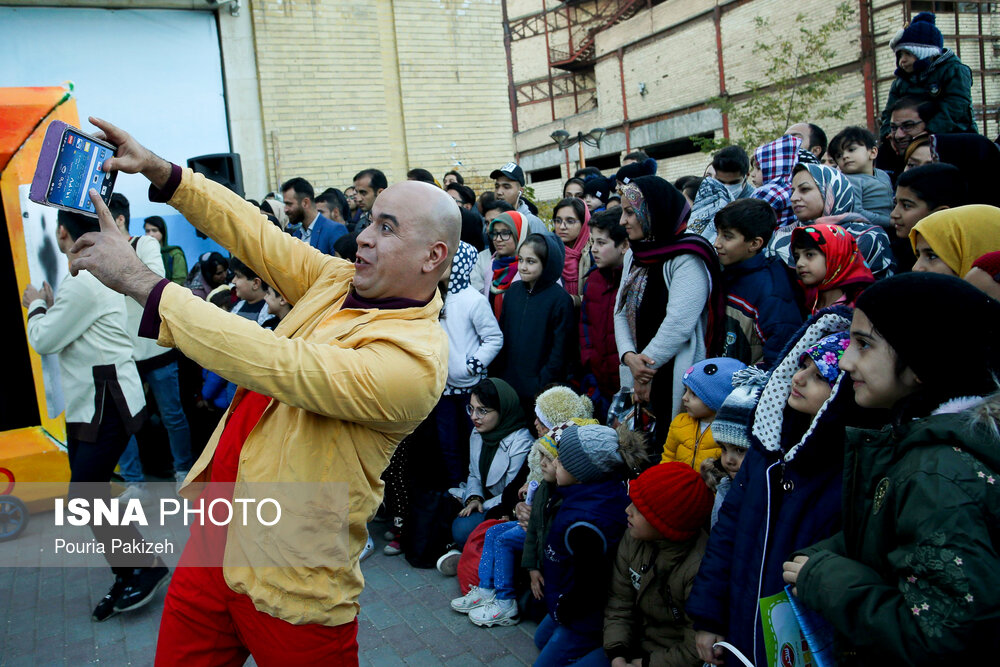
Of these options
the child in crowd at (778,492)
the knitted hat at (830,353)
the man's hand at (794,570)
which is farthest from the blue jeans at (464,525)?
the man's hand at (794,570)

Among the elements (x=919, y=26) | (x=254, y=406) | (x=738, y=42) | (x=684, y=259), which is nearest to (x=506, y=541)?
(x=684, y=259)

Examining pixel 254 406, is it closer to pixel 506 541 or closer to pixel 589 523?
pixel 589 523

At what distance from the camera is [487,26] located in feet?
42.0

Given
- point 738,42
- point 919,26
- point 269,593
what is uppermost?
point 738,42

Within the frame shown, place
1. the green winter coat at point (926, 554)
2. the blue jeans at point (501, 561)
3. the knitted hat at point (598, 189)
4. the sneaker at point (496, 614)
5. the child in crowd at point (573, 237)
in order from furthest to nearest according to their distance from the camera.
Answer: the knitted hat at point (598, 189) < the child in crowd at point (573, 237) < the blue jeans at point (501, 561) < the sneaker at point (496, 614) < the green winter coat at point (926, 554)

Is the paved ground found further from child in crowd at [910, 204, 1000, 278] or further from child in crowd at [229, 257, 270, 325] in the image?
child in crowd at [910, 204, 1000, 278]

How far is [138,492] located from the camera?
6773mm

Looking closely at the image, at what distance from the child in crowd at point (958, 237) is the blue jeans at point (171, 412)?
6.18 m

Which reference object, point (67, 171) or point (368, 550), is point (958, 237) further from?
point (368, 550)

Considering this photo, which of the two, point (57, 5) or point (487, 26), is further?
point (487, 26)

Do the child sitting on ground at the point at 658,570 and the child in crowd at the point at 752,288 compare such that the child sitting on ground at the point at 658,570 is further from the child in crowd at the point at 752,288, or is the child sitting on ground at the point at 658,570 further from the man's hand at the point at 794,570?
the man's hand at the point at 794,570

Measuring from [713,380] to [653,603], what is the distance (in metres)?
1.08

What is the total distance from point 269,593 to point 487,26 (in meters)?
12.1

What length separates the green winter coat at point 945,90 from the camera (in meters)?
5.44
